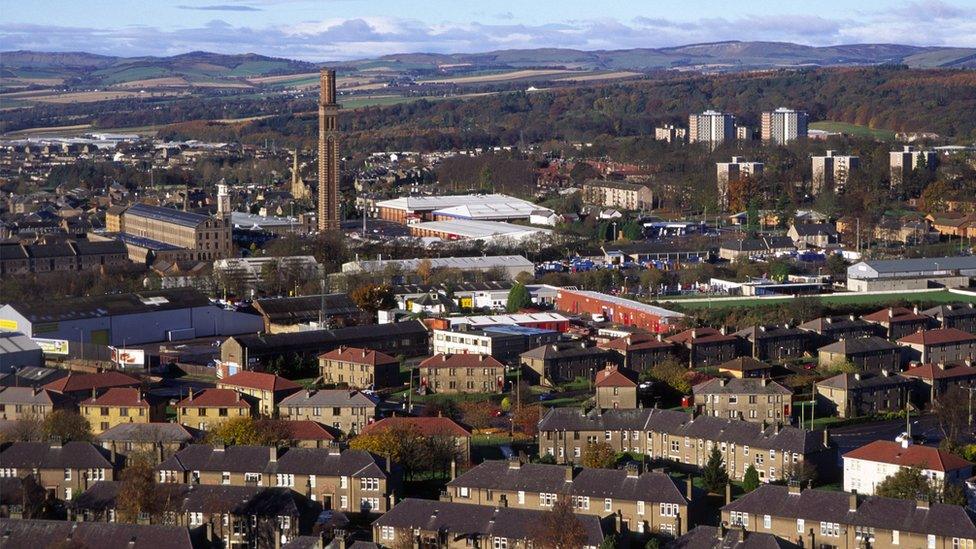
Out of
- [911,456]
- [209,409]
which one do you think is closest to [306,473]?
[209,409]

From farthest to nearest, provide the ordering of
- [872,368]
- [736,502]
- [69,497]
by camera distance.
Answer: [872,368] → [69,497] → [736,502]

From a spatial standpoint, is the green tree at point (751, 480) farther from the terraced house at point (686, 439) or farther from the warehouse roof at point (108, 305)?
the warehouse roof at point (108, 305)

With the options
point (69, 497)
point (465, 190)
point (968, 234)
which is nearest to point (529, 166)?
point (465, 190)

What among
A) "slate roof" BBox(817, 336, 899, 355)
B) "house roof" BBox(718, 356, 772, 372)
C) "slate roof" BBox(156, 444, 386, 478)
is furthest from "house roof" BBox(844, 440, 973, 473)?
"slate roof" BBox(817, 336, 899, 355)

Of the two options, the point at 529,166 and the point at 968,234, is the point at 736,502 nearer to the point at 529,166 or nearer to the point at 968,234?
the point at 968,234

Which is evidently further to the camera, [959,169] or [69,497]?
[959,169]

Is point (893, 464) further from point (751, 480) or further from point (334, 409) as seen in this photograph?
point (334, 409)
